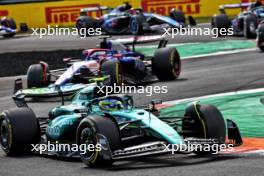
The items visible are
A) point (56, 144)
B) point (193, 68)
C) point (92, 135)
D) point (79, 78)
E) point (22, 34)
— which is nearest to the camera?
point (92, 135)

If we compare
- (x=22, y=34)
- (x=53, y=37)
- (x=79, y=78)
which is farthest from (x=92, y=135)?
(x=22, y=34)

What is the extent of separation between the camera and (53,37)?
33781 millimetres

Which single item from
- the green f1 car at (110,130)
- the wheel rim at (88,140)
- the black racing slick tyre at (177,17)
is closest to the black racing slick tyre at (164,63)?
the green f1 car at (110,130)

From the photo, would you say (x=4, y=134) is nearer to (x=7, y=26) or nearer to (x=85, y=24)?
(x=85, y=24)

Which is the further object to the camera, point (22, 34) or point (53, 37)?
point (22, 34)

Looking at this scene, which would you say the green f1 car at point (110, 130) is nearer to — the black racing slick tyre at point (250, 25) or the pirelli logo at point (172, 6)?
the black racing slick tyre at point (250, 25)

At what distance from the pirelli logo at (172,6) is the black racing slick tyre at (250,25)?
425 inches

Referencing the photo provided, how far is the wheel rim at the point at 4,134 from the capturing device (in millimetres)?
11398

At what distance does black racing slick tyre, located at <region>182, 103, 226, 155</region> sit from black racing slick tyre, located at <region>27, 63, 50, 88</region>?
7722mm

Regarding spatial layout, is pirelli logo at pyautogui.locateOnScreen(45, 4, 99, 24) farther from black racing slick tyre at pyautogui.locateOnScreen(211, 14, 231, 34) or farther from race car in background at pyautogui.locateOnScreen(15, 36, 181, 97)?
race car in background at pyautogui.locateOnScreen(15, 36, 181, 97)

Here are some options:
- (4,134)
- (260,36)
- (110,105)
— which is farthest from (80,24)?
(110,105)

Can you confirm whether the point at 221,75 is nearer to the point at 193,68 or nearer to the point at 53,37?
the point at 193,68

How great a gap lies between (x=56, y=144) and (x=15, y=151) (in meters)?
0.59

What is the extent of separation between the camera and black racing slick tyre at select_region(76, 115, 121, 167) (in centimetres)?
964
